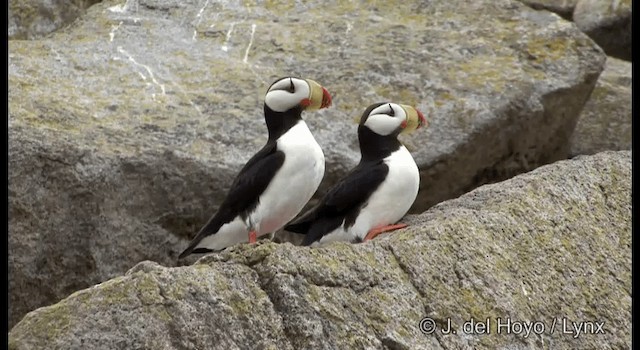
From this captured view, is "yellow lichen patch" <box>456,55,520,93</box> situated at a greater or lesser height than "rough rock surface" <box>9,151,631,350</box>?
lesser

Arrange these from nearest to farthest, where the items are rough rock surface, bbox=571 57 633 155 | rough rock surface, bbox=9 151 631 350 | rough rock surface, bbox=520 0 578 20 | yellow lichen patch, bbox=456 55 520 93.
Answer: rough rock surface, bbox=9 151 631 350 < yellow lichen patch, bbox=456 55 520 93 < rough rock surface, bbox=571 57 633 155 < rough rock surface, bbox=520 0 578 20

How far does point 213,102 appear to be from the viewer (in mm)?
8938

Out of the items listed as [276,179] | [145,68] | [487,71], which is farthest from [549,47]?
[276,179]

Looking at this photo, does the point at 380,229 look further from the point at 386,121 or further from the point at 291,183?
the point at 386,121

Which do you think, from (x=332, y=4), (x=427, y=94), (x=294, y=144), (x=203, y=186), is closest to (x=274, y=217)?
(x=294, y=144)

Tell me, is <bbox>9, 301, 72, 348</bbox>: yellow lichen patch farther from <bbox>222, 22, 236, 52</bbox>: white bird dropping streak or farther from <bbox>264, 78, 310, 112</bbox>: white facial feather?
<bbox>222, 22, 236, 52</bbox>: white bird dropping streak

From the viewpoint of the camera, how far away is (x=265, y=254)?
17.9 ft

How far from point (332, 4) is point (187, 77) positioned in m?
1.38

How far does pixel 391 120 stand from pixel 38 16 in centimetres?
374

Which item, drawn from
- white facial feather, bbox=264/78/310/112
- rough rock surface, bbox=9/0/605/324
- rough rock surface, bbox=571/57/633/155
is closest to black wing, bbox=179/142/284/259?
white facial feather, bbox=264/78/310/112

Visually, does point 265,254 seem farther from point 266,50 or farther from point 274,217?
point 266,50

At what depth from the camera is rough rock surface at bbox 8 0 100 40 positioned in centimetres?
1016

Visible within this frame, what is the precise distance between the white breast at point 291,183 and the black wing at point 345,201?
10 centimetres

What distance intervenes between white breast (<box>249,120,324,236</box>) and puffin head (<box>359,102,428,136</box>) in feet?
1.01
